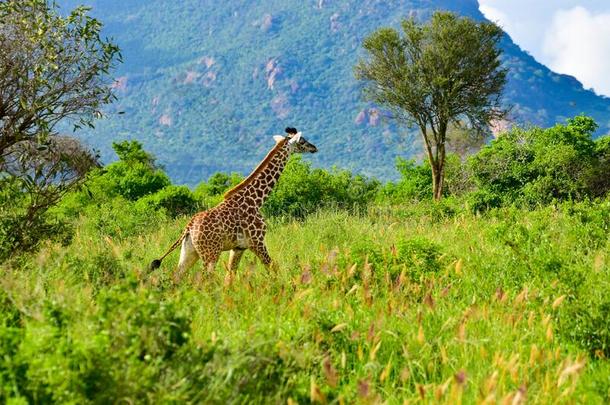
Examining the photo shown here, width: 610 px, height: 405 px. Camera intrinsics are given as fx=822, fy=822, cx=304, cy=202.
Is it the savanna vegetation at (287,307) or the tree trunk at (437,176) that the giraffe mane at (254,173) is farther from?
the tree trunk at (437,176)

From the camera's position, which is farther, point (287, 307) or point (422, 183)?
point (422, 183)

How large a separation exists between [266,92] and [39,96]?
162364 mm

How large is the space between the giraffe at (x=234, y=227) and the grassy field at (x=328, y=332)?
39 cm

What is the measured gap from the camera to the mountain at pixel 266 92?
141375 mm

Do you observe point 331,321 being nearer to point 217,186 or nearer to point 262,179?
point 262,179

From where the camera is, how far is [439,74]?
3159cm

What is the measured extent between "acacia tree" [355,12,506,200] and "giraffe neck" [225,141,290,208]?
21.5m

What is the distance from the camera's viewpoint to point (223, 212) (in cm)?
852

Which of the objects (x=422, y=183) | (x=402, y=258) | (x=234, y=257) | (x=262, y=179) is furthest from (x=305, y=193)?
(x=422, y=183)

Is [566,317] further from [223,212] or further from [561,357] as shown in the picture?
[223,212]

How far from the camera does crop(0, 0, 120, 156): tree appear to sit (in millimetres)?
8602

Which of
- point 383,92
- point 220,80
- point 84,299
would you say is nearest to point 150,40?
point 220,80

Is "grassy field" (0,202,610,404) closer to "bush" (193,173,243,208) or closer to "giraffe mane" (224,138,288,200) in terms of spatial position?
"giraffe mane" (224,138,288,200)

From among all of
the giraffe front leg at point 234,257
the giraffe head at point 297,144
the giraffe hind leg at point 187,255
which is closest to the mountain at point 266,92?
the giraffe head at point 297,144
